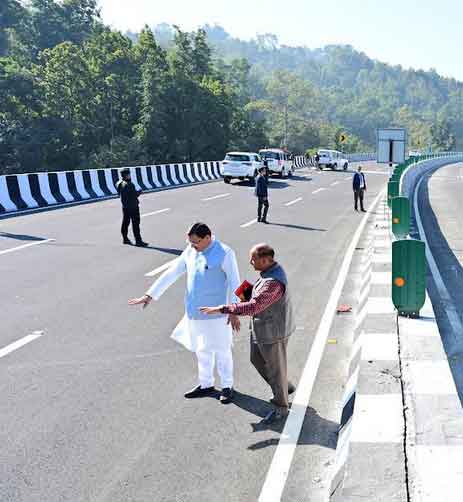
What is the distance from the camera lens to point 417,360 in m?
5.77

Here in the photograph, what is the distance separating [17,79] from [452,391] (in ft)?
155

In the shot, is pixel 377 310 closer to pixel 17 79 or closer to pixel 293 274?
pixel 293 274

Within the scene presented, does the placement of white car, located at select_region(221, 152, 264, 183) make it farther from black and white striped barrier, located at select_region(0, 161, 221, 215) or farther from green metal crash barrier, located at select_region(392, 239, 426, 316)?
green metal crash barrier, located at select_region(392, 239, 426, 316)

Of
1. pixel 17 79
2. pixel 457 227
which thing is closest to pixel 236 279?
pixel 457 227

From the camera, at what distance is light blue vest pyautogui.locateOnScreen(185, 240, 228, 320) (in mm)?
5922

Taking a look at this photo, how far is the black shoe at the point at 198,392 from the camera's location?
6035mm

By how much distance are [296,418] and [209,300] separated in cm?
126

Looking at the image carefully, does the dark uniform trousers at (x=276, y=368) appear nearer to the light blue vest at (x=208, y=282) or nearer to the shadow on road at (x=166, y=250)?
the light blue vest at (x=208, y=282)

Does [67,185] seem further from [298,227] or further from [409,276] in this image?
[409,276]

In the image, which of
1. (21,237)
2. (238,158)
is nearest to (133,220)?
(21,237)

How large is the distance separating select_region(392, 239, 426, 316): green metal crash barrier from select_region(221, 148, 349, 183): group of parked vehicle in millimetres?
17039

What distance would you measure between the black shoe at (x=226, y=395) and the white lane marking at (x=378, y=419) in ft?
4.25

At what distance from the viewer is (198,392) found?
607 centimetres

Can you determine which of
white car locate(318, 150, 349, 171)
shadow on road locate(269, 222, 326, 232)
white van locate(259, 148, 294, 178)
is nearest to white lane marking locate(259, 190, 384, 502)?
shadow on road locate(269, 222, 326, 232)
